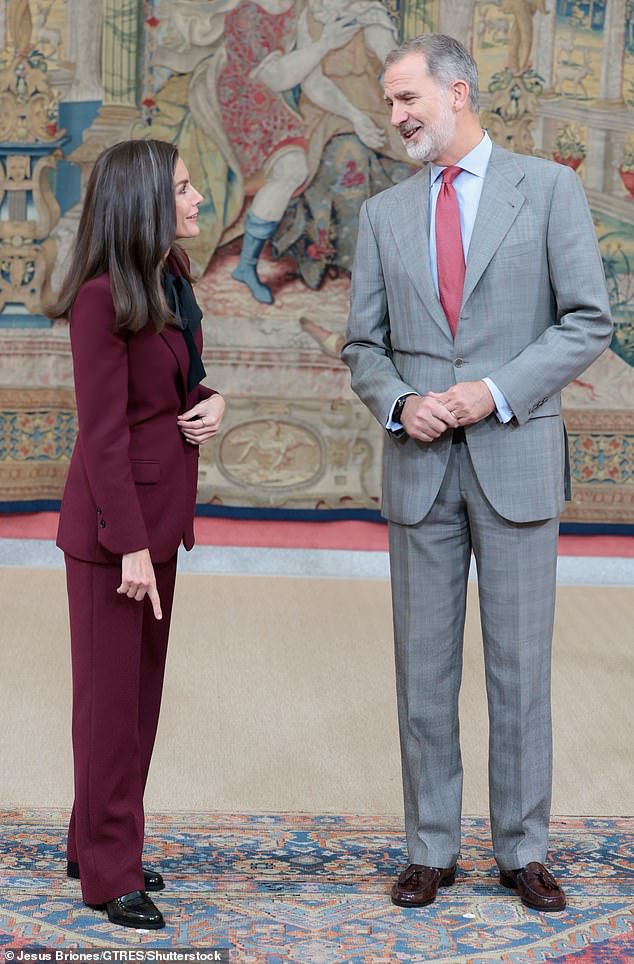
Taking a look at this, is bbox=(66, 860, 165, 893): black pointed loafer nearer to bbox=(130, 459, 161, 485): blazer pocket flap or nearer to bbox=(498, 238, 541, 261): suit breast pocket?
bbox=(130, 459, 161, 485): blazer pocket flap

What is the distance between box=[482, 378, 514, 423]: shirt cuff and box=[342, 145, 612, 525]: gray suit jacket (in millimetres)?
17

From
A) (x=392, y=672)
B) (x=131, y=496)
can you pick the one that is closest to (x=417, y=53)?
(x=131, y=496)

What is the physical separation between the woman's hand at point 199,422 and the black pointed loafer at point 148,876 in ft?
3.90

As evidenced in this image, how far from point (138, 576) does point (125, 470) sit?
26cm

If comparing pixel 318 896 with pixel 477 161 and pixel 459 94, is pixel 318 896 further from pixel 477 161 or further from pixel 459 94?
pixel 459 94

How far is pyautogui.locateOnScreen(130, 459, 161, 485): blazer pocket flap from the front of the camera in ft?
10.6

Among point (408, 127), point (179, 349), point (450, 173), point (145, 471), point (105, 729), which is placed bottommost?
point (105, 729)

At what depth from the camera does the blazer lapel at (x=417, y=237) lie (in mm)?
3432

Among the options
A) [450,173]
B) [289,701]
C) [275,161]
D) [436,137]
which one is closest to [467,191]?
[450,173]

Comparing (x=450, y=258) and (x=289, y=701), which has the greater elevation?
(x=450, y=258)

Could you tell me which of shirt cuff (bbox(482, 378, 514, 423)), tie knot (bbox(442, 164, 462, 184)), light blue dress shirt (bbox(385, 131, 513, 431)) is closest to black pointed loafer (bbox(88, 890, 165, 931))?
light blue dress shirt (bbox(385, 131, 513, 431))

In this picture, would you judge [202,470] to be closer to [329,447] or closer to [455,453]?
[329,447]

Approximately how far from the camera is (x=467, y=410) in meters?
3.31

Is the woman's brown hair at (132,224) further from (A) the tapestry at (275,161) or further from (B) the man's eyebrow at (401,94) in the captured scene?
(A) the tapestry at (275,161)
